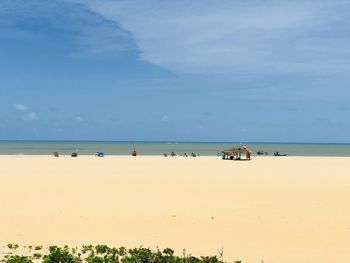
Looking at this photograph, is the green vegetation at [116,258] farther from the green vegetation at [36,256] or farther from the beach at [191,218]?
the beach at [191,218]

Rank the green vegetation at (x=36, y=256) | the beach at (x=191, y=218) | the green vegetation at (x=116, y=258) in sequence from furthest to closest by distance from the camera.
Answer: the beach at (x=191, y=218) → the green vegetation at (x=36, y=256) → the green vegetation at (x=116, y=258)

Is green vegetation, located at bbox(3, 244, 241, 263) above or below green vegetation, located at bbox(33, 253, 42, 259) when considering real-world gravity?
above

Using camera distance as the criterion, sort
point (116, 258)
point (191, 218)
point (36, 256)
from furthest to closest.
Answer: point (191, 218) < point (36, 256) < point (116, 258)

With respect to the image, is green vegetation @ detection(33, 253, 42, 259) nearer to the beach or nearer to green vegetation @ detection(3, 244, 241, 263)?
green vegetation @ detection(3, 244, 241, 263)

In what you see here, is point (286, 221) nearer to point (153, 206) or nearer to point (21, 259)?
point (153, 206)

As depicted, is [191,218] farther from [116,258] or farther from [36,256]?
[36,256]

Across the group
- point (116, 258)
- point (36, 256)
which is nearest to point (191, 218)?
Answer: point (116, 258)

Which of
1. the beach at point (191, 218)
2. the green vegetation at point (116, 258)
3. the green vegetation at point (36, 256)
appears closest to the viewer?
the green vegetation at point (116, 258)

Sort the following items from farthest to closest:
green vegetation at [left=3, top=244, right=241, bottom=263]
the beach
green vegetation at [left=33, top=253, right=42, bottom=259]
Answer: the beach, green vegetation at [left=33, top=253, right=42, bottom=259], green vegetation at [left=3, top=244, right=241, bottom=263]

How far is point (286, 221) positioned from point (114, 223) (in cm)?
560

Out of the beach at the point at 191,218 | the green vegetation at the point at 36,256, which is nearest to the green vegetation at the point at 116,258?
the green vegetation at the point at 36,256

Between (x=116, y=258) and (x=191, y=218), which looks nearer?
(x=116, y=258)

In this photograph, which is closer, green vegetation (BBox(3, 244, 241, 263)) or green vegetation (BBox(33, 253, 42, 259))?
green vegetation (BBox(3, 244, 241, 263))

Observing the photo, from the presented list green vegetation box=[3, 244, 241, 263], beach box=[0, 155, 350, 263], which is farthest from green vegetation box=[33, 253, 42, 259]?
beach box=[0, 155, 350, 263]
